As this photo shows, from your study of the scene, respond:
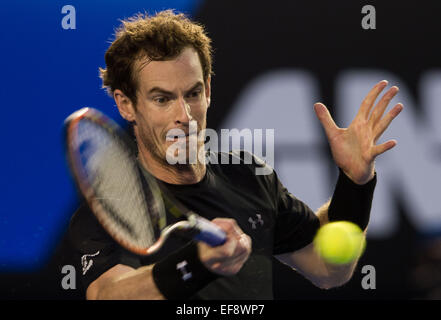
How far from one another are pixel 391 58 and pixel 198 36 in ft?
4.70

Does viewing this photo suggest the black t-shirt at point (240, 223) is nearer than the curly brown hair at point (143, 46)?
Yes

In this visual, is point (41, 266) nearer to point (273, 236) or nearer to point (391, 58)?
point (273, 236)

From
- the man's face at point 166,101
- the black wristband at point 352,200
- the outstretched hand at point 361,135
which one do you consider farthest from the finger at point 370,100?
the man's face at point 166,101

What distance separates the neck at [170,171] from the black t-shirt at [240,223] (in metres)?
0.03

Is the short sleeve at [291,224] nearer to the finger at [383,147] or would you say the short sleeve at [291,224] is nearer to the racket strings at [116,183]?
the finger at [383,147]

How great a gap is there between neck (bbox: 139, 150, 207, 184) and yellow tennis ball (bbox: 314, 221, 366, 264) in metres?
0.53

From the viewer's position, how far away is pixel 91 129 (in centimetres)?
150

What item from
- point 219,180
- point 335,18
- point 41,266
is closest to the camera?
point 219,180

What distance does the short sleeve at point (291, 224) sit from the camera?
2125 mm

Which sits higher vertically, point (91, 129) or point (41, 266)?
point (91, 129)

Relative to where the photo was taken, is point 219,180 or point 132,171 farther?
point 219,180

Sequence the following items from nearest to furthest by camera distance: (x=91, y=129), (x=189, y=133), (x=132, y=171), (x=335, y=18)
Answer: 1. (x=91, y=129)
2. (x=132, y=171)
3. (x=189, y=133)
4. (x=335, y=18)

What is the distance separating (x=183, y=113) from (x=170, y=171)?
202 millimetres

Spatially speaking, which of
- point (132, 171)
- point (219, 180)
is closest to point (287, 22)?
point (219, 180)
